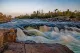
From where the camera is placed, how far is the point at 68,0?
5246 millimetres

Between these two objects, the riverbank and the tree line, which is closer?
the riverbank

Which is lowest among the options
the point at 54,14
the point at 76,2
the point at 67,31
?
the point at 67,31

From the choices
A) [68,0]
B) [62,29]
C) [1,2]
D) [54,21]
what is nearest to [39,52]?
[1,2]

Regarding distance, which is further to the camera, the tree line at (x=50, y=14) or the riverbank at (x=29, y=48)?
the tree line at (x=50, y=14)

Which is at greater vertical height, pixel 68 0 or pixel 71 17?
pixel 68 0

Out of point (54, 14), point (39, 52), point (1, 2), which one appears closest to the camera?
point (39, 52)

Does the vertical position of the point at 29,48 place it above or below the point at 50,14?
above

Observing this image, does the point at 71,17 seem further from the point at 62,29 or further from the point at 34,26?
the point at 34,26

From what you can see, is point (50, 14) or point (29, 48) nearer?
point (29, 48)

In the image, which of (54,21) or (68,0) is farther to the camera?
(54,21)

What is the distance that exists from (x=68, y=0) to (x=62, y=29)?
0.86 m

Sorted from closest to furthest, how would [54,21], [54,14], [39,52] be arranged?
[39,52]
[54,14]
[54,21]

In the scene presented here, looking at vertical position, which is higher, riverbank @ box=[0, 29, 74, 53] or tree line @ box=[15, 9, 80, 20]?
riverbank @ box=[0, 29, 74, 53]

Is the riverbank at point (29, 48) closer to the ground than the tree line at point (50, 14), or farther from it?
farther from it
